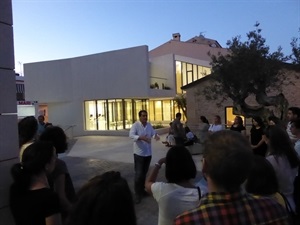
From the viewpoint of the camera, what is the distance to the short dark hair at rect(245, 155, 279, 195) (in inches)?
84.4

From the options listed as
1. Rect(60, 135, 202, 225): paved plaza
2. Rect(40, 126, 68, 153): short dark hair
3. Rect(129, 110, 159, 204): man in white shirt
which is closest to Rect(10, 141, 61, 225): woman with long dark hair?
Rect(40, 126, 68, 153): short dark hair

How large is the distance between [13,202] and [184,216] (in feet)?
3.99

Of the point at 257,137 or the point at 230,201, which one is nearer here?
the point at 230,201

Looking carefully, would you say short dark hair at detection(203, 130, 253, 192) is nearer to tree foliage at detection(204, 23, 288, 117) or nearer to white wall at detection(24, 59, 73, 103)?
tree foliage at detection(204, 23, 288, 117)

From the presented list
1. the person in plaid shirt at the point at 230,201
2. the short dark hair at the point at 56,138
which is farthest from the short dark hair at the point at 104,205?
the short dark hair at the point at 56,138

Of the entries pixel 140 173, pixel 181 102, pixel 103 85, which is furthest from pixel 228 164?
pixel 181 102

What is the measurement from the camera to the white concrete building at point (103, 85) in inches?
842

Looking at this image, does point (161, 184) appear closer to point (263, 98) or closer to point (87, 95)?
point (263, 98)

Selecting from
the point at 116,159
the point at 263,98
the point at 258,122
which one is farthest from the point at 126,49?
the point at 258,122

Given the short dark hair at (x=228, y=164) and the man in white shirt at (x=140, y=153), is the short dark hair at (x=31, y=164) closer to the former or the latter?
the short dark hair at (x=228, y=164)

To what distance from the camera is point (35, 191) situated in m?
2.09

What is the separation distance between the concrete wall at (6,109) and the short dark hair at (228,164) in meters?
2.67

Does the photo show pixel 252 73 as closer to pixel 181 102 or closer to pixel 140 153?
pixel 140 153

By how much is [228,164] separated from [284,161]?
1722 millimetres
